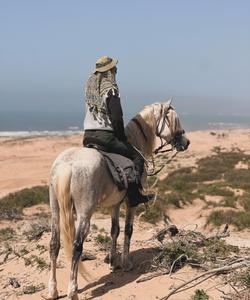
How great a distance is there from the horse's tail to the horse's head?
1.94 m

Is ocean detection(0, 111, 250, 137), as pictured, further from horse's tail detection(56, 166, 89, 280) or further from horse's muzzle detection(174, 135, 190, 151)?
horse's tail detection(56, 166, 89, 280)

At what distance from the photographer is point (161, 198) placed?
16734 mm

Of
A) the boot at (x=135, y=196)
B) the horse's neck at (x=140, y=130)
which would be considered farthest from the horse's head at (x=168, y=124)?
the boot at (x=135, y=196)

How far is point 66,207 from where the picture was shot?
653 centimetres

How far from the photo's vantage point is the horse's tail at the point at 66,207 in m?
6.48

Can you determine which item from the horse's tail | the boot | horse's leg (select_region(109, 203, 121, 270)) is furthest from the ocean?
the horse's tail

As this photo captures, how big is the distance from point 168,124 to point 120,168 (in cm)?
128

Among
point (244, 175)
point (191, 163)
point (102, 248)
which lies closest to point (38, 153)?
point (191, 163)

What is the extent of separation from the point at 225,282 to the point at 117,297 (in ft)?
4.85

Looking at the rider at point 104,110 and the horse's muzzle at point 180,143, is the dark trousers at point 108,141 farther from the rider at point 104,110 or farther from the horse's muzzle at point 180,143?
the horse's muzzle at point 180,143

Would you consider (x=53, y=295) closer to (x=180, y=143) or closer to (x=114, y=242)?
(x=114, y=242)

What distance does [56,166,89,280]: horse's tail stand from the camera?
21.3 ft

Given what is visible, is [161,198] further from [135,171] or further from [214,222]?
[135,171]

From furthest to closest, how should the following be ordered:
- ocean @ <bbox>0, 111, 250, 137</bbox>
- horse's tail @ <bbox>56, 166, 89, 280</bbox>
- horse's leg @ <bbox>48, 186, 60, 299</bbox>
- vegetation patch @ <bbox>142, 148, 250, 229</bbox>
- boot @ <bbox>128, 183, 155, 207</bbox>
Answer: ocean @ <bbox>0, 111, 250, 137</bbox>, vegetation patch @ <bbox>142, 148, 250, 229</bbox>, boot @ <bbox>128, 183, 155, 207</bbox>, horse's leg @ <bbox>48, 186, 60, 299</bbox>, horse's tail @ <bbox>56, 166, 89, 280</bbox>
